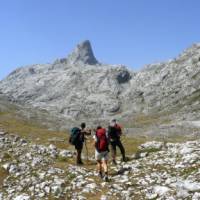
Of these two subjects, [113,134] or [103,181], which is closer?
[103,181]

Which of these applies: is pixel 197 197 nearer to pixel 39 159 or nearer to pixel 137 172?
pixel 137 172

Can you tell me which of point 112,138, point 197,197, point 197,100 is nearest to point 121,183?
point 197,197

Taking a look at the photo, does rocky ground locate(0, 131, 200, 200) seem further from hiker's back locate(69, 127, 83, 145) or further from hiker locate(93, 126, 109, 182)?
hiker's back locate(69, 127, 83, 145)

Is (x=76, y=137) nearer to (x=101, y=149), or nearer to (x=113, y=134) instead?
(x=113, y=134)

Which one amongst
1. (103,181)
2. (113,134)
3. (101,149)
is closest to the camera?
(103,181)

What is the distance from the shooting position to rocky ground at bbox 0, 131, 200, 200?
2080 centimetres

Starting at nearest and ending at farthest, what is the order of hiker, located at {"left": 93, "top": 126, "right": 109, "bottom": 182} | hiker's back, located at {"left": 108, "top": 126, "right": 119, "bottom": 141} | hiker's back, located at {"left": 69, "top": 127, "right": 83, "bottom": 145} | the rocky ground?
the rocky ground
hiker, located at {"left": 93, "top": 126, "right": 109, "bottom": 182}
hiker's back, located at {"left": 108, "top": 126, "right": 119, "bottom": 141}
hiker's back, located at {"left": 69, "top": 127, "right": 83, "bottom": 145}

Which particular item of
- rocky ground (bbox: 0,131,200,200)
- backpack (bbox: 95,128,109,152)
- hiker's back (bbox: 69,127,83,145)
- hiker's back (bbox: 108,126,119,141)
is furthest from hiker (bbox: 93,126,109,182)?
hiker's back (bbox: 69,127,83,145)

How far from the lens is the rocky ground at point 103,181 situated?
2080 centimetres

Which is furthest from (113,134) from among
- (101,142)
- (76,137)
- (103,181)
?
(103,181)

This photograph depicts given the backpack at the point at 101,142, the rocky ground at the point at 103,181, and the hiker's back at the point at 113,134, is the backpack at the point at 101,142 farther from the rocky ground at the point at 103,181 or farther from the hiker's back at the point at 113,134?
the hiker's back at the point at 113,134

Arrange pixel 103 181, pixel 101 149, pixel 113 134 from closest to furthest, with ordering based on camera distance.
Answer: pixel 103 181 < pixel 101 149 < pixel 113 134

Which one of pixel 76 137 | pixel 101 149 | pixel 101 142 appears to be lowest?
pixel 101 149

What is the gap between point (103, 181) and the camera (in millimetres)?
23422
